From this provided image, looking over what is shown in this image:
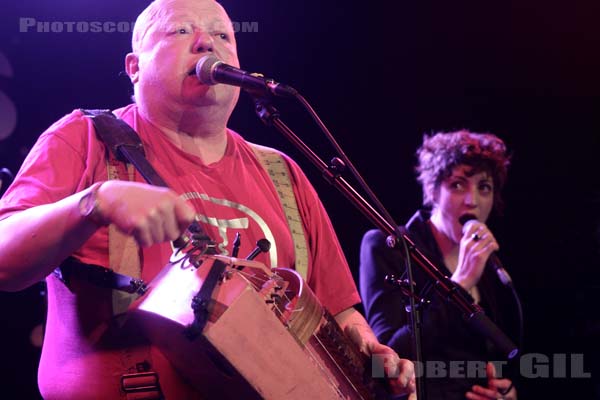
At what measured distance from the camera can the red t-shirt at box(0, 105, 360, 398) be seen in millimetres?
1698

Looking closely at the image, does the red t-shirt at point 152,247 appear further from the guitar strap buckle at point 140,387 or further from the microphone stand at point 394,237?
the microphone stand at point 394,237

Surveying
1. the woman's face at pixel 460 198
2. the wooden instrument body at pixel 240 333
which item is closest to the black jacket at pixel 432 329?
the woman's face at pixel 460 198

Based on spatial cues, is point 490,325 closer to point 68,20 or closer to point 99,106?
point 99,106

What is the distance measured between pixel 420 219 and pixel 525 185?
58.5 inches

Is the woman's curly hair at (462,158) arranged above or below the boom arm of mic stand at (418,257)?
above

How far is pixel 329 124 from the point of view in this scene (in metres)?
4.39

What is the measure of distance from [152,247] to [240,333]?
1.64 feet

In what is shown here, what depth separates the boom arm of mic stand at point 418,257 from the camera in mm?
1997

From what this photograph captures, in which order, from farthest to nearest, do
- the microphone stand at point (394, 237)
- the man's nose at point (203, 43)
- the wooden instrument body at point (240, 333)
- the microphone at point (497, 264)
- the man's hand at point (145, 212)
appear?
the microphone at point (497, 264), the man's nose at point (203, 43), the microphone stand at point (394, 237), the wooden instrument body at point (240, 333), the man's hand at point (145, 212)

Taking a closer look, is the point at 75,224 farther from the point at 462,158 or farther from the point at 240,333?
the point at 462,158

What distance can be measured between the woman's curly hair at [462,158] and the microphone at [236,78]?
2.04m

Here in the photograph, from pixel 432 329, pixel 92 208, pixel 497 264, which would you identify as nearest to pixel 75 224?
pixel 92 208

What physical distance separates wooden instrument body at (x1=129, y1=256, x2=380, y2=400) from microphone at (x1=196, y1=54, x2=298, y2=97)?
0.52m

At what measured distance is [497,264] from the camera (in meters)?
3.49
